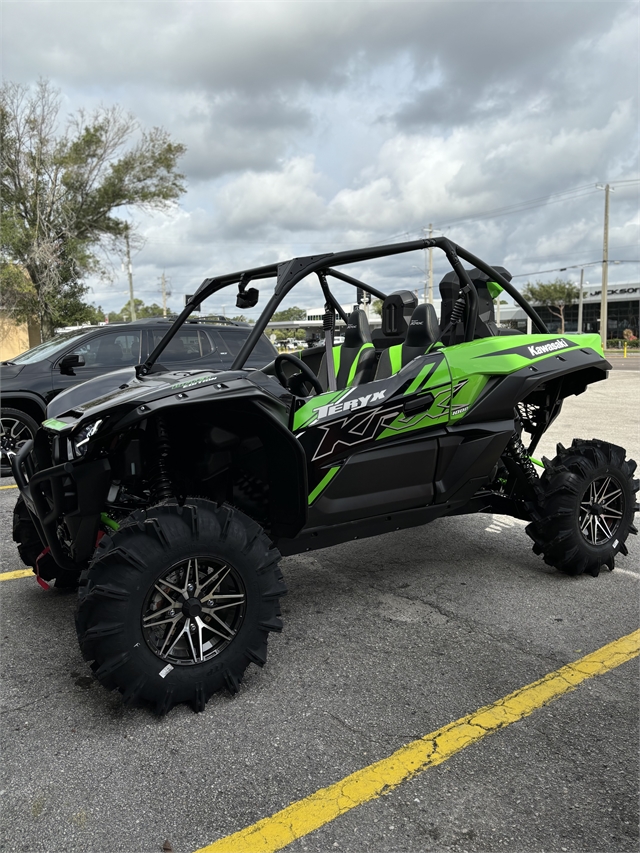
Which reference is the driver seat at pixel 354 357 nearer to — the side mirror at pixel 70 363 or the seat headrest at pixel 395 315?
the seat headrest at pixel 395 315

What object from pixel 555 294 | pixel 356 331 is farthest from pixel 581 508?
pixel 555 294

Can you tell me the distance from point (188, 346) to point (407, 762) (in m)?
6.33

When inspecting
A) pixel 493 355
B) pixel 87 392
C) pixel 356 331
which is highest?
pixel 356 331

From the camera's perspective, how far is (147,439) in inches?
123

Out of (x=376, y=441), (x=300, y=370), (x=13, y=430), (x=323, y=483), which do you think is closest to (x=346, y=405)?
(x=376, y=441)

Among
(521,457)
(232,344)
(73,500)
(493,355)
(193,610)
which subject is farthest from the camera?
(232,344)

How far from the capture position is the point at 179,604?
2.75 m

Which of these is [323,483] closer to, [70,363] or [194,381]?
[194,381]

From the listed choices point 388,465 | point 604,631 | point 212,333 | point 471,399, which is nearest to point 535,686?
point 604,631

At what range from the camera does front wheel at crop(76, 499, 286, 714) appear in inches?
102

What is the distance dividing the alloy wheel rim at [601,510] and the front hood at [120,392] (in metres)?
2.35

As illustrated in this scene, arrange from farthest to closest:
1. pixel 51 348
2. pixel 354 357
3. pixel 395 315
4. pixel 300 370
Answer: pixel 51 348 → pixel 354 357 → pixel 395 315 → pixel 300 370

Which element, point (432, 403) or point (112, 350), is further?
point (112, 350)

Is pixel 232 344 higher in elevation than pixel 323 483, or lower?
higher
